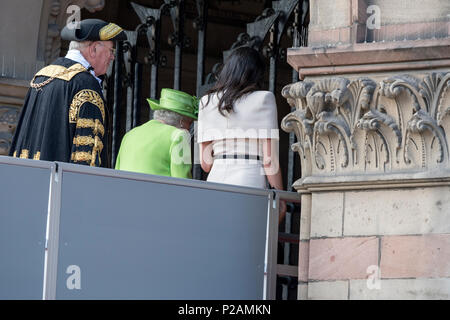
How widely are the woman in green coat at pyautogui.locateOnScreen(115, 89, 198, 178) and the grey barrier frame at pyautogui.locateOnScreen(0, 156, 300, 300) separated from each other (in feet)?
1.81

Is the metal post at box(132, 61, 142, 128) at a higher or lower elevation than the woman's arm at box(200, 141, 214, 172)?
higher

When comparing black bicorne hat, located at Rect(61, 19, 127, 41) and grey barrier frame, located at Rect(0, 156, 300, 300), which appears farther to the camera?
black bicorne hat, located at Rect(61, 19, 127, 41)

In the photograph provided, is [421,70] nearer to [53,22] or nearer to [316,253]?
[316,253]

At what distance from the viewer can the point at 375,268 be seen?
209 inches

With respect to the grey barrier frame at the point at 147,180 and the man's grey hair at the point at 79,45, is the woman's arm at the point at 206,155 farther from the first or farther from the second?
the man's grey hair at the point at 79,45

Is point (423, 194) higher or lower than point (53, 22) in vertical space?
lower

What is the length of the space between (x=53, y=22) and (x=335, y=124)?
4262 millimetres

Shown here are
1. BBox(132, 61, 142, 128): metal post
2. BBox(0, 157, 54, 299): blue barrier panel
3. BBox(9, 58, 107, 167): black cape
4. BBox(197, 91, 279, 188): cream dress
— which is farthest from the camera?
BBox(132, 61, 142, 128): metal post

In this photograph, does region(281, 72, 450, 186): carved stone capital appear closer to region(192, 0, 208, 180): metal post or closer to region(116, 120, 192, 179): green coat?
region(116, 120, 192, 179): green coat

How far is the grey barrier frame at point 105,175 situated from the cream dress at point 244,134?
121mm

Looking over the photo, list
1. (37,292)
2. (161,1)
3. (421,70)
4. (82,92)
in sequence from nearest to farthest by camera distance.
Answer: (37,292) → (421,70) → (82,92) → (161,1)

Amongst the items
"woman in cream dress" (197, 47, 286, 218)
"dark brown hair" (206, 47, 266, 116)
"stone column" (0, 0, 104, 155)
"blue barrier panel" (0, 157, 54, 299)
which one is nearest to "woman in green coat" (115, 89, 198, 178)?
"woman in cream dress" (197, 47, 286, 218)

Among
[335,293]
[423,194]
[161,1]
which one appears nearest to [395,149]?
[423,194]

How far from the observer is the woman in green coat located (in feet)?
20.3
